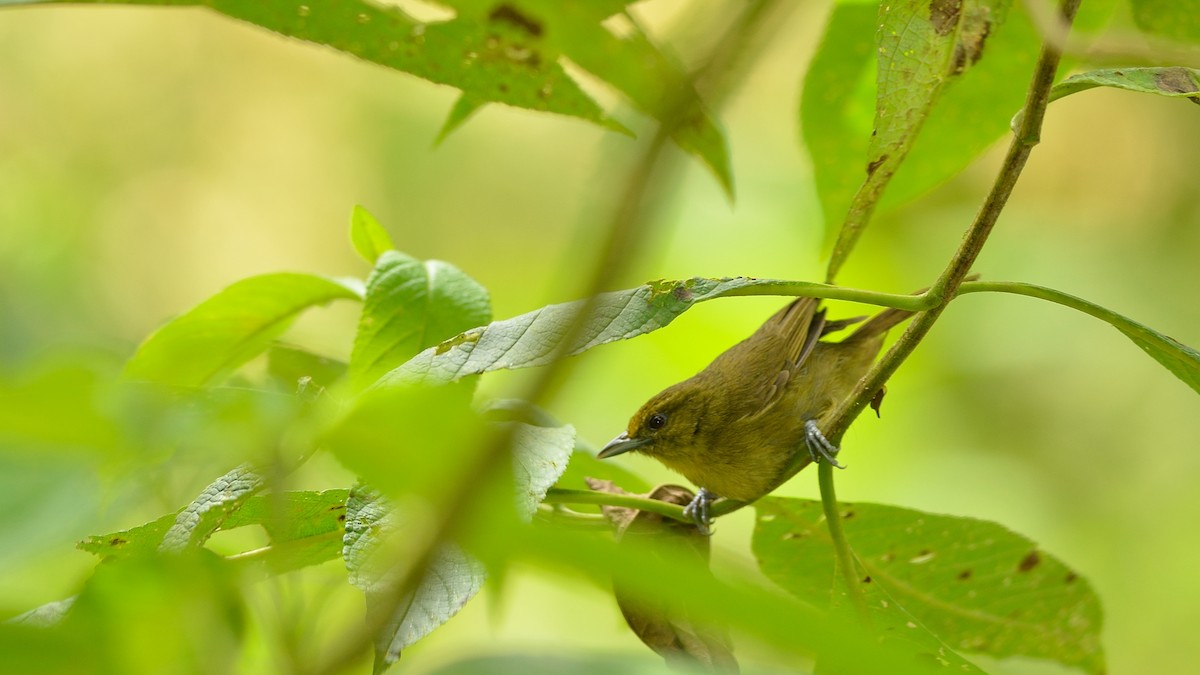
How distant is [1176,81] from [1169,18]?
49cm

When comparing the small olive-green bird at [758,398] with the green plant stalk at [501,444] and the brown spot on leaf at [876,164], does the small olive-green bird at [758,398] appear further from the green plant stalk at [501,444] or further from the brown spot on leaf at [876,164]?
the green plant stalk at [501,444]

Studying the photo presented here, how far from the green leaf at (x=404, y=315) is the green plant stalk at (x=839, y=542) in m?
0.54

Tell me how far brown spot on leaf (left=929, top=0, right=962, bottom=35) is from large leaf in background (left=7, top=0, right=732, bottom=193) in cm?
35

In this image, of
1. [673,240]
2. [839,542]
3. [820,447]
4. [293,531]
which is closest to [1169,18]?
[820,447]

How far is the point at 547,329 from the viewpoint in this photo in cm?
110

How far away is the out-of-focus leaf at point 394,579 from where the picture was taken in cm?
100

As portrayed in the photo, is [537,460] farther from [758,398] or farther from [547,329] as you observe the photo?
[758,398]

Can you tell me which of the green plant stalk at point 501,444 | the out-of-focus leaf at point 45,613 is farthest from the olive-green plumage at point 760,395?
the green plant stalk at point 501,444

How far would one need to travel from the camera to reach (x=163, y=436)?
23.7 inches

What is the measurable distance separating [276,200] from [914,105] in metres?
7.45

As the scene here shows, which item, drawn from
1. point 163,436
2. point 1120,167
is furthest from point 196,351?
point 1120,167

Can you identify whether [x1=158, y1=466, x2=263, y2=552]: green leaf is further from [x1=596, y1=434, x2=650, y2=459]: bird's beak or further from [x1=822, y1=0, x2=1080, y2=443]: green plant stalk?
[x1=596, y1=434, x2=650, y2=459]: bird's beak

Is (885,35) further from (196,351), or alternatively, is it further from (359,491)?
(196,351)

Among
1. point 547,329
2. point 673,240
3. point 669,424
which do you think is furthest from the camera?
point 673,240
